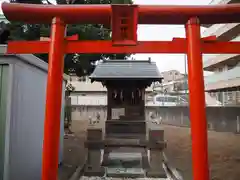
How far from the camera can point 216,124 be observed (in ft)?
54.1

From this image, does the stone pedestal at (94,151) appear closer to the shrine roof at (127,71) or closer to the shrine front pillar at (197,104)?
the shrine roof at (127,71)

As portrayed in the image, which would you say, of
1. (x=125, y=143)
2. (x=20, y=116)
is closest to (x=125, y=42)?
(x=20, y=116)

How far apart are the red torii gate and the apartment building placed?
16.9 metres

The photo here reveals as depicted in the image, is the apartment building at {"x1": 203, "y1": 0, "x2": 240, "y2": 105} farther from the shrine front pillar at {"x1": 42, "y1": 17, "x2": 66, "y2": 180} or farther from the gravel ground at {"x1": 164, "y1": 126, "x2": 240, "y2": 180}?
the shrine front pillar at {"x1": 42, "y1": 17, "x2": 66, "y2": 180}

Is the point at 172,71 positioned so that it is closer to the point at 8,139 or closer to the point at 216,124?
the point at 216,124

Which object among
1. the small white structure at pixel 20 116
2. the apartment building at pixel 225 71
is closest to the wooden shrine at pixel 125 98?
the small white structure at pixel 20 116

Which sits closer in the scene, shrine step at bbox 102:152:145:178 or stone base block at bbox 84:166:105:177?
shrine step at bbox 102:152:145:178

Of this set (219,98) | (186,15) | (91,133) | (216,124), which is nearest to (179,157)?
(91,133)

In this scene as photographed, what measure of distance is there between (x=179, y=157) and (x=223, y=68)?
20.7 metres

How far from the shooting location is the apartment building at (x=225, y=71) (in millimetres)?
19800

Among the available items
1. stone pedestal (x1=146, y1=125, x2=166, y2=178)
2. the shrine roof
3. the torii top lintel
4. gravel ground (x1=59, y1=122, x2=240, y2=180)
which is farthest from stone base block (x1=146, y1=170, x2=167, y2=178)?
the torii top lintel

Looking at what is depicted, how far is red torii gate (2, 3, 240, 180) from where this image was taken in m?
2.60

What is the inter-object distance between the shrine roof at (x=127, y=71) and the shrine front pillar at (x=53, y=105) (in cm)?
358

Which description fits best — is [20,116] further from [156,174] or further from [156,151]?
[156,174]
